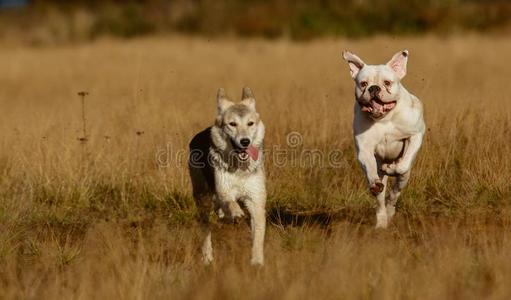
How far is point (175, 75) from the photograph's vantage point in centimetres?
1873

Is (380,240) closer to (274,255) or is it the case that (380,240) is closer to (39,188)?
(274,255)

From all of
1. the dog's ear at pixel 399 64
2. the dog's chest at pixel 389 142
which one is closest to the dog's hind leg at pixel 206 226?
the dog's chest at pixel 389 142

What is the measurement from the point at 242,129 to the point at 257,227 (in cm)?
75

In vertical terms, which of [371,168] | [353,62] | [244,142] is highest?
[353,62]

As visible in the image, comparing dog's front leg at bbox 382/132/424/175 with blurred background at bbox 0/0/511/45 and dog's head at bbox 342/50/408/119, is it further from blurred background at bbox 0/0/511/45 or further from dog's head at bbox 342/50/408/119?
blurred background at bbox 0/0/511/45

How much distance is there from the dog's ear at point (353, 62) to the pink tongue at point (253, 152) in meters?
1.19

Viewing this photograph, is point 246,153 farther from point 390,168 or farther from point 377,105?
point 390,168

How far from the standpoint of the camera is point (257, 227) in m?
7.30

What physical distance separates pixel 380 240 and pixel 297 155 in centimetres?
Result: 285

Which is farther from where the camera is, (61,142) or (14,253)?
(61,142)

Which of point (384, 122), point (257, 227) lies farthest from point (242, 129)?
point (384, 122)

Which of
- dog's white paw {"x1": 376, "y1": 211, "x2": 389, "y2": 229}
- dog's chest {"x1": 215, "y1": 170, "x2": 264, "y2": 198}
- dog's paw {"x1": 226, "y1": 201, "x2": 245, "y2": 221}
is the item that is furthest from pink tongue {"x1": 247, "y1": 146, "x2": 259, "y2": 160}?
dog's white paw {"x1": 376, "y1": 211, "x2": 389, "y2": 229}

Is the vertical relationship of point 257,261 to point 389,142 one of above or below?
below

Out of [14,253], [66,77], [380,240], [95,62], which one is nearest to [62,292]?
[14,253]
